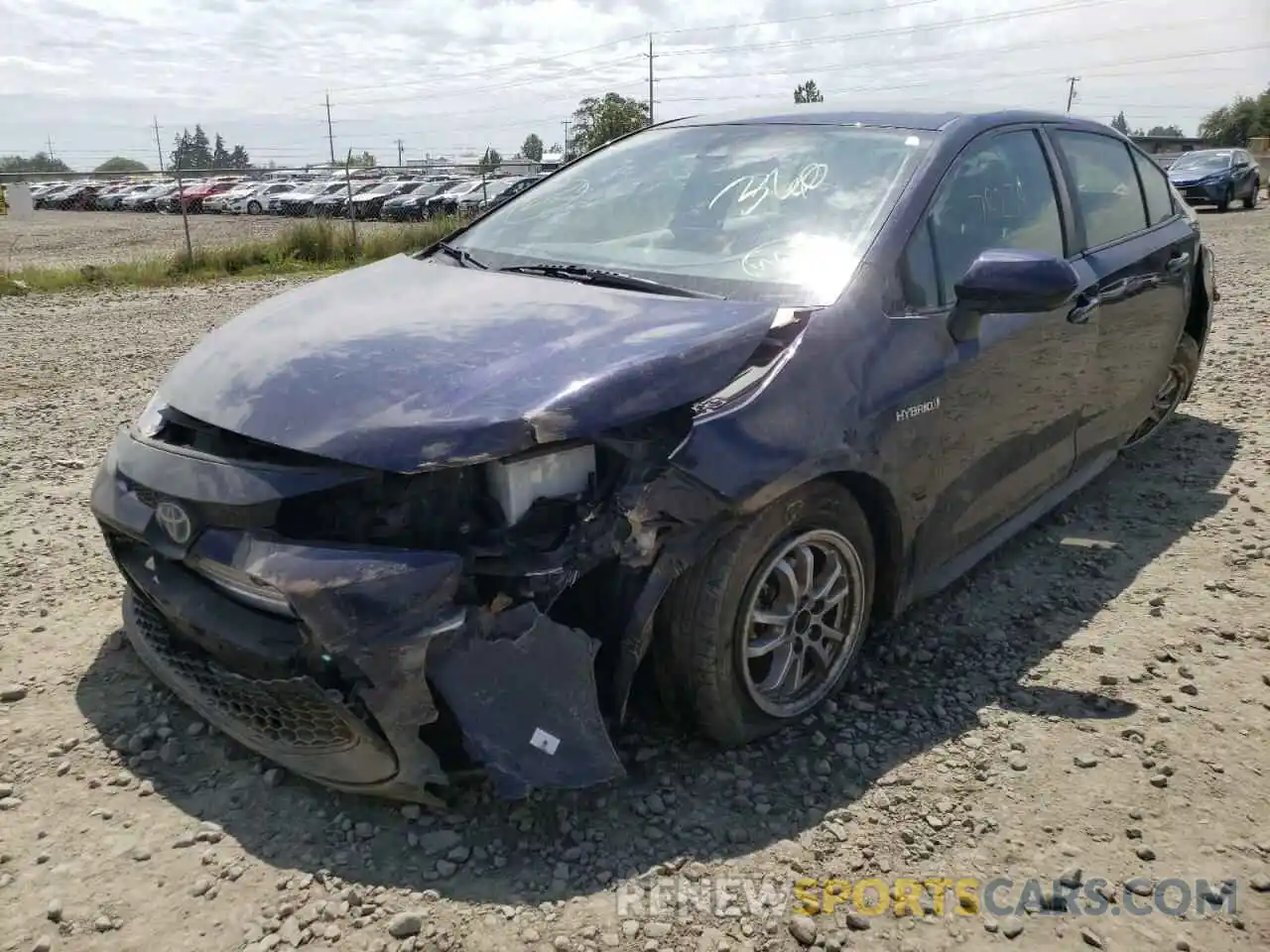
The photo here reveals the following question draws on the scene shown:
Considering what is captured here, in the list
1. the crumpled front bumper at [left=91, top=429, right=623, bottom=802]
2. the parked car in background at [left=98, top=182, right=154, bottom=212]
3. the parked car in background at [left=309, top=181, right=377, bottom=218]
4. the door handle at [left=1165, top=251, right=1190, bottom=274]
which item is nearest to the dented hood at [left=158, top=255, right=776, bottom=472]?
the crumpled front bumper at [left=91, top=429, right=623, bottom=802]

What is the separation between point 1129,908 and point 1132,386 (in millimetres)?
2623

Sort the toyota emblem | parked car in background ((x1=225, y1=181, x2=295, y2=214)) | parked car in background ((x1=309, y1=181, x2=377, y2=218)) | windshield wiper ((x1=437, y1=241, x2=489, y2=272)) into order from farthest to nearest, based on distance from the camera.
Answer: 1. parked car in background ((x1=225, y1=181, x2=295, y2=214))
2. parked car in background ((x1=309, y1=181, x2=377, y2=218))
3. windshield wiper ((x1=437, y1=241, x2=489, y2=272))
4. the toyota emblem

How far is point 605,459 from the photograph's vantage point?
230 cm

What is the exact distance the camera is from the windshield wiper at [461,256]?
3320mm

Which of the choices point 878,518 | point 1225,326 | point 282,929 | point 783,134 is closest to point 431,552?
point 282,929

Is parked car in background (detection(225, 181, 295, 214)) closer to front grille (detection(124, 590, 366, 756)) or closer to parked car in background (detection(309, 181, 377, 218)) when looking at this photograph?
parked car in background (detection(309, 181, 377, 218))

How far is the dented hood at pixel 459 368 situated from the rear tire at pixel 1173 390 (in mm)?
3173

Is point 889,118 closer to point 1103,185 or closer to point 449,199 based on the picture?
point 1103,185

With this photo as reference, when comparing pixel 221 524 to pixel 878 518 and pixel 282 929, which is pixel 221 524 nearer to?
pixel 282 929

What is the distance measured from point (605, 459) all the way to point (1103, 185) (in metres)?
2.92

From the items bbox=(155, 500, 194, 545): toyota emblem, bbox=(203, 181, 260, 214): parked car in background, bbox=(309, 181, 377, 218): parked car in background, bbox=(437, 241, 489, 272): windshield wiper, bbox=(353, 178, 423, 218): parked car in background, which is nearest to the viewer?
bbox=(155, 500, 194, 545): toyota emblem

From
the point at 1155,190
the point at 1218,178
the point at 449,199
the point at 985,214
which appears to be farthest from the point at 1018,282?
the point at 449,199

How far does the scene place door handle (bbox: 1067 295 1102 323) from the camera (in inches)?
138

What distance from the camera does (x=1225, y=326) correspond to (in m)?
7.83
